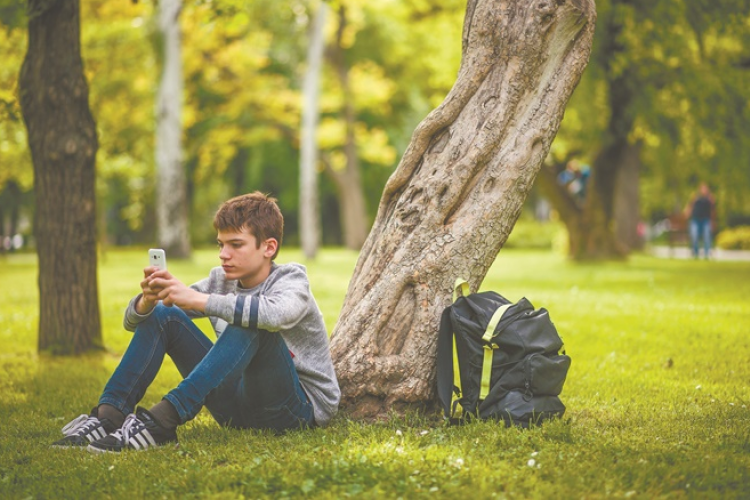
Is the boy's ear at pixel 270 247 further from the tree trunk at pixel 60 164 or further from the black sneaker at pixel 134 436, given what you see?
the tree trunk at pixel 60 164

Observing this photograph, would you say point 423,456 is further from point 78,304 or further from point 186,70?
point 186,70

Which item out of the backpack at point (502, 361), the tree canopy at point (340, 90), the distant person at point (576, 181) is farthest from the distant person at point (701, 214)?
the backpack at point (502, 361)

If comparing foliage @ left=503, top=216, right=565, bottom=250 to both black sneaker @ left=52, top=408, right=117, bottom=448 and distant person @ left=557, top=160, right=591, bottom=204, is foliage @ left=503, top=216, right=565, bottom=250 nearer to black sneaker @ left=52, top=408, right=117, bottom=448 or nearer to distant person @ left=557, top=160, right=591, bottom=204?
distant person @ left=557, top=160, right=591, bottom=204

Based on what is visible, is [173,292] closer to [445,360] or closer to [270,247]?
[270,247]

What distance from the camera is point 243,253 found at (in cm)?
432

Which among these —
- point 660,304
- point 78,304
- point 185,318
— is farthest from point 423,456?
point 660,304

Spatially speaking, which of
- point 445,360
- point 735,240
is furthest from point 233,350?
point 735,240

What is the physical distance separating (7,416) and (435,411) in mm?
2748

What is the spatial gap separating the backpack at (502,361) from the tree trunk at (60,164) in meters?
3.90

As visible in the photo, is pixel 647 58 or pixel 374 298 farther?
pixel 647 58

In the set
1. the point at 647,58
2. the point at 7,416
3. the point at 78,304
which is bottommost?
the point at 7,416

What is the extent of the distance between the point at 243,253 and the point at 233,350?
0.54m

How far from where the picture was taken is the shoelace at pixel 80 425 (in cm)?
432

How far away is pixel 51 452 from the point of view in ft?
14.1
